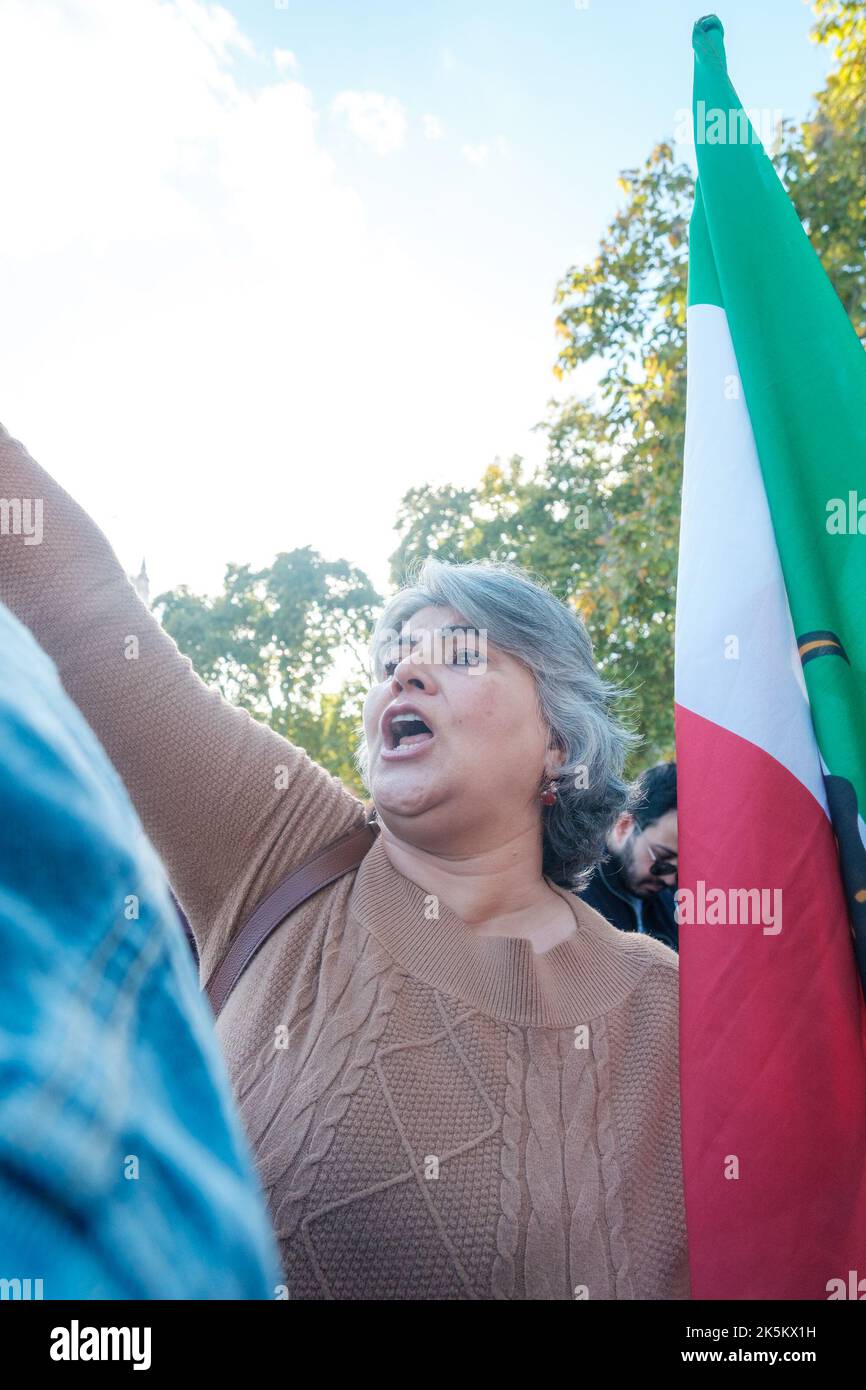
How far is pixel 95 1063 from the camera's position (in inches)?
20.5

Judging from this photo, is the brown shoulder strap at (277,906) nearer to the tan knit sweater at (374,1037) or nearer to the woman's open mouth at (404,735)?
the tan knit sweater at (374,1037)

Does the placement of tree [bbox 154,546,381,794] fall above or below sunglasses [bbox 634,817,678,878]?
above

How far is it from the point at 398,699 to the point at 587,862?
487 mm

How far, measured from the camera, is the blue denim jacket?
0.48m

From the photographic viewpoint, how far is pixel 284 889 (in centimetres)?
153

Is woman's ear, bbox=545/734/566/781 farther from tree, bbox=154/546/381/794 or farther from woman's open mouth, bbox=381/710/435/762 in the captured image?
tree, bbox=154/546/381/794

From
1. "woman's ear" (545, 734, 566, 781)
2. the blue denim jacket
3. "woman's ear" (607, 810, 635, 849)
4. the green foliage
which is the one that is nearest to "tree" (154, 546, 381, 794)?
the green foliage

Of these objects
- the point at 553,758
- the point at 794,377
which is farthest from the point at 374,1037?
the point at 794,377

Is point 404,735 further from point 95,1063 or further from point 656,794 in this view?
point 656,794

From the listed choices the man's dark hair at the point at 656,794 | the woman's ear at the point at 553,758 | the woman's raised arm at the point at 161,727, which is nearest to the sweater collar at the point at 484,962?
the woman's raised arm at the point at 161,727

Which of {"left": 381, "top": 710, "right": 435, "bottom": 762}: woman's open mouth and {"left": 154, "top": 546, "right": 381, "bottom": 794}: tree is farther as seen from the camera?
{"left": 154, "top": 546, "right": 381, "bottom": 794}: tree

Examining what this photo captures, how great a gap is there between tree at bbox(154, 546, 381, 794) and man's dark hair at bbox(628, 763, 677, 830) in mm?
5389

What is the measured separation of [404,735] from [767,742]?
0.58 meters

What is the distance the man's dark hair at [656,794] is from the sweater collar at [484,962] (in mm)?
1171
